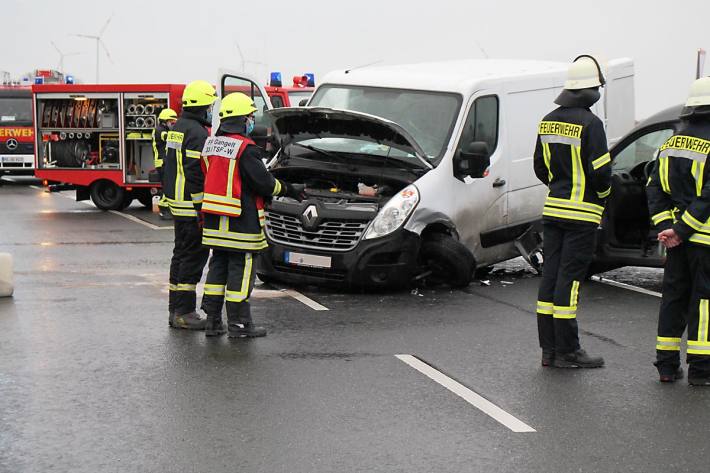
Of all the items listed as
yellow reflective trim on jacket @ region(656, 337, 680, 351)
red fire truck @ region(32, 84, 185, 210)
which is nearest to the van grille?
yellow reflective trim on jacket @ region(656, 337, 680, 351)

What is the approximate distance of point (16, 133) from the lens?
27.9 meters

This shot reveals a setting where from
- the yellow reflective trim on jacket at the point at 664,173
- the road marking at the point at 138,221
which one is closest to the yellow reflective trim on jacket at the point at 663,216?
the yellow reflective trim on jacket at the point at 664,173

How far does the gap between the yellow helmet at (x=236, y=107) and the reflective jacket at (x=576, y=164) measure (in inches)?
87.0

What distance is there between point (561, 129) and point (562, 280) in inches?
38.4

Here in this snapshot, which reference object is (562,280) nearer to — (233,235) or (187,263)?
(233,235)

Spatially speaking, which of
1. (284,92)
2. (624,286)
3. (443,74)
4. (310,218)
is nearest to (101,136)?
(284,92)

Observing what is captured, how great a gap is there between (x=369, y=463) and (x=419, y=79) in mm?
6848

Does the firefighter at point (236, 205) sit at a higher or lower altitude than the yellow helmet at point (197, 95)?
lower

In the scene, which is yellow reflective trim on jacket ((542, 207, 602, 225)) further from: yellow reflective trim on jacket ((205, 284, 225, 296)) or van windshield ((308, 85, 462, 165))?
van windshield ((308, 85, 462, 165))

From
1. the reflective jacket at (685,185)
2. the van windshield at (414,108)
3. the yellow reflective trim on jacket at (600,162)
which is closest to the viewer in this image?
the reflective jacket at (685,185)

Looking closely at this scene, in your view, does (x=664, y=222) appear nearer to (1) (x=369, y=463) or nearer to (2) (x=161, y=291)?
(1) (x=369, y=463)

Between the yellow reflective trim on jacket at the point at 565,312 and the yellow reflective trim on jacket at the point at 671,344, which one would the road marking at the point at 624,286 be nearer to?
the yellow reflective trim on jacket at the point at 565,312

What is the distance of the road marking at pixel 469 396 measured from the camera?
6516mm

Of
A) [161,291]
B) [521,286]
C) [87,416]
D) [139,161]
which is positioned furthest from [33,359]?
[139,161]
